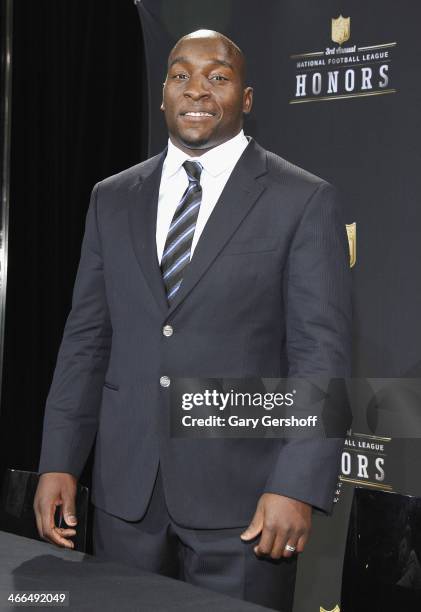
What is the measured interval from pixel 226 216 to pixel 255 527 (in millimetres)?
609

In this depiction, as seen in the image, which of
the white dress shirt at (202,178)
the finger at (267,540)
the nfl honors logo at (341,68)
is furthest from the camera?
the nfl honors logo at (341,68)

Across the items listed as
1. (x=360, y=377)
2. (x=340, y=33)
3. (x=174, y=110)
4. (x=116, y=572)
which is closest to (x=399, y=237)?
(x=360, y=377)

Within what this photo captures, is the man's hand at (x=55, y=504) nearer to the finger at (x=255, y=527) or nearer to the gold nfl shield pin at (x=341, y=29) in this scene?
the finger at (x=255, y=527)

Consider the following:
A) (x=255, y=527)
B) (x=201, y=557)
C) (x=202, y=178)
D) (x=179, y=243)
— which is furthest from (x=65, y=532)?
(x=202, y=178)

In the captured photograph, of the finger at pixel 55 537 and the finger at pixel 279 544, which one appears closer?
the finger at pixel 279 544

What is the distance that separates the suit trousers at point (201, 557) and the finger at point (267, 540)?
0.08 m

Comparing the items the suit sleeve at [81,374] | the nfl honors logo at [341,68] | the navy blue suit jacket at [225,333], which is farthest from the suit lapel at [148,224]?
the nfl honors logo at [341,68]

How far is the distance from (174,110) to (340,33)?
1.02m

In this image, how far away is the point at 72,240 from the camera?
3865 millimetres

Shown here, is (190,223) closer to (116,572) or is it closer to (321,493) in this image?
(321,493)

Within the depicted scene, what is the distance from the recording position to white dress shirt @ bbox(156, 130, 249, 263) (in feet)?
6.36

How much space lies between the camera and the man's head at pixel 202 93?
1.96 m

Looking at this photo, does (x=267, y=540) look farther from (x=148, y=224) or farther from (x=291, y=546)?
(x=148, y=224)

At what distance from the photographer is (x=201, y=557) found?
1.79m
